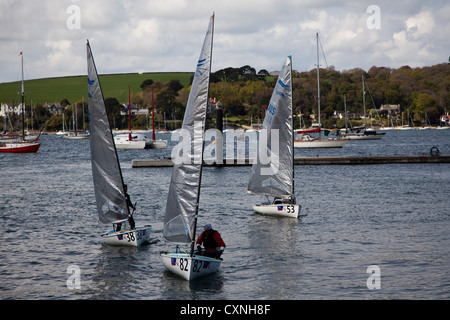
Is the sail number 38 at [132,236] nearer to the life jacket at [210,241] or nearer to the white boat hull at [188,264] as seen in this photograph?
the white boat hull at [188,264]

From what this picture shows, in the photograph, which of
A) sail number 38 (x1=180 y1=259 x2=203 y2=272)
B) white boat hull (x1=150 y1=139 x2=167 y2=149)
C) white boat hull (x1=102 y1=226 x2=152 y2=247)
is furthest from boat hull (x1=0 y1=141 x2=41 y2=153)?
sail number 38 (x1=180 y1=259 x2=203 y2=272)

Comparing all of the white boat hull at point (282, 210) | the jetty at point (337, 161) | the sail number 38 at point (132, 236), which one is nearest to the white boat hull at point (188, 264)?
the sail number 38 at point (132, 236)

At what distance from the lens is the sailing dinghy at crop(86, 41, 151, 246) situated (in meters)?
23.3

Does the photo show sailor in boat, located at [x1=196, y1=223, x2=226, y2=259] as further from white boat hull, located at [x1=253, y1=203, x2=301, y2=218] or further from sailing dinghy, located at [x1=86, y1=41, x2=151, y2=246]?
white boat hull, located at [x1=253, y1=203, x2=301, y2=218]

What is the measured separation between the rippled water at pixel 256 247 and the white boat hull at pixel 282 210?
446 mm

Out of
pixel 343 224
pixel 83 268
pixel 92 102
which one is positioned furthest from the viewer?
pixel 343 224

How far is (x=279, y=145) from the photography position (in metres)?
32.5

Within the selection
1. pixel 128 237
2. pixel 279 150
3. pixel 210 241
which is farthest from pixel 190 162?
pixel 279 150

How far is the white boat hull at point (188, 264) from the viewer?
1905cm
